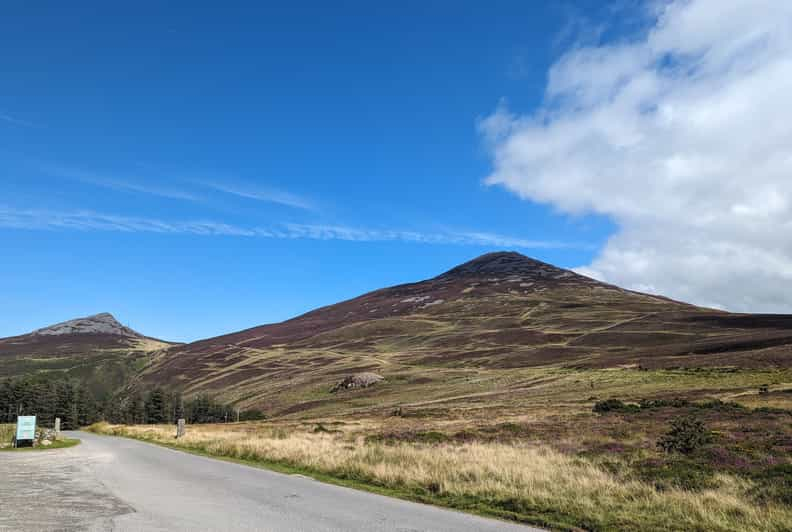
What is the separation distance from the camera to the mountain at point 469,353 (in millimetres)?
82125

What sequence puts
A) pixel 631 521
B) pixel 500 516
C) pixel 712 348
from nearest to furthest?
pixel 631 521, pixel 500 516, pixel 712 348

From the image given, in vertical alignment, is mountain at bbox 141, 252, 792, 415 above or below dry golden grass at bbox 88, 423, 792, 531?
above

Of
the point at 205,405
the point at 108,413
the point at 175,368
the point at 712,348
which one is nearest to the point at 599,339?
the point at 712,348

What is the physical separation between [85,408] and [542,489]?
112 metres

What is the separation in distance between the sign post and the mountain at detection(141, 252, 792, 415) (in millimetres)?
41258

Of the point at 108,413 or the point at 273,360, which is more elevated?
the point at 273,360

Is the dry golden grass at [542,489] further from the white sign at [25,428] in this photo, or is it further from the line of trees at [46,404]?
the line of trees at [46,404]

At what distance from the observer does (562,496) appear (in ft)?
42.4

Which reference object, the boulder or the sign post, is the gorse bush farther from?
the boulder

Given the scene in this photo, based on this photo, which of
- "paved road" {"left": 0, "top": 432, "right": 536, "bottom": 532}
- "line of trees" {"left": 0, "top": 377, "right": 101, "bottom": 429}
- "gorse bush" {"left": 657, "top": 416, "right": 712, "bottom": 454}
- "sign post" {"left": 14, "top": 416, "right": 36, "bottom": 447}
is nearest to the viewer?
"paved road" {"left": 0, "top": 432, "right": 536, "bottom": 532}

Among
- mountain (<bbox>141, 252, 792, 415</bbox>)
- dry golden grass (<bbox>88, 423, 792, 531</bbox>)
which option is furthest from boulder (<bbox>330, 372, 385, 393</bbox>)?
dry golden grass (<bbox>88, 423, 792, 531</bbox>)

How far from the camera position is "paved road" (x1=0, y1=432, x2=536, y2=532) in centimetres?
991

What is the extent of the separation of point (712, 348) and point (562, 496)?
89861mm

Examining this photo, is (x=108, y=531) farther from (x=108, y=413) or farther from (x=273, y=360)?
(x=273, y=360)
